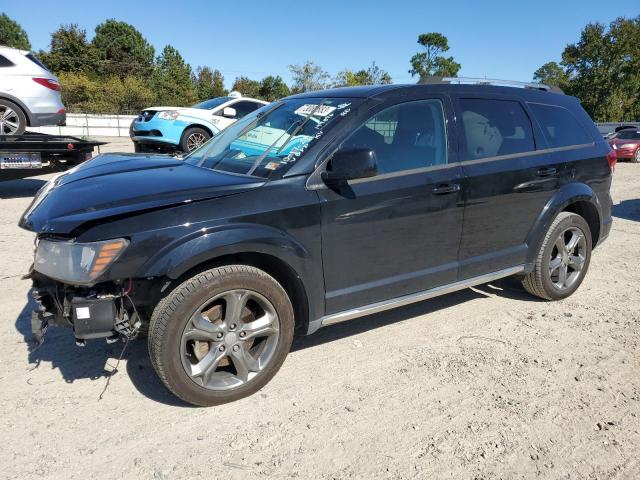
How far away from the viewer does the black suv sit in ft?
8.58

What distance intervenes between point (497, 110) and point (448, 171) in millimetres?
878

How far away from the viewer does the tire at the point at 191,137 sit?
11.4 metres

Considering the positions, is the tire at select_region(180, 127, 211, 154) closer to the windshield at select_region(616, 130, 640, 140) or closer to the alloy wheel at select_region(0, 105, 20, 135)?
the alloy wheel at select_region(0, 105, 20, 135)

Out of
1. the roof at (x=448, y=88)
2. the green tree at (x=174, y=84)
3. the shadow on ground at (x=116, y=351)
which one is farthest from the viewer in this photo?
Answer: the green tree at (x=174, y=84)

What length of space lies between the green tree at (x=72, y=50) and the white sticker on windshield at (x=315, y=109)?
57.2m

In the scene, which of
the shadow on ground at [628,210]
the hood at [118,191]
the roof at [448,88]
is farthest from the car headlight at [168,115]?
the shadow on ground at [628,210]

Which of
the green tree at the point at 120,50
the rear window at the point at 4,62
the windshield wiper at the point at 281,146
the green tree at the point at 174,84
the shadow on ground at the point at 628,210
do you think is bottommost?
the shadow on ground at the point at 628,210

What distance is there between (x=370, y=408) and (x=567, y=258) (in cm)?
265

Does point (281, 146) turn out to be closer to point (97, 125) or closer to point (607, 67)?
point (97, 125)

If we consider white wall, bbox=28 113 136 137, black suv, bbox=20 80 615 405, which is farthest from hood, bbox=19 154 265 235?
white wall, bbox=28 113 136 137

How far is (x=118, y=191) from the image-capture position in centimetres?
283

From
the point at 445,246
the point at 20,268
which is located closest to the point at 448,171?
the point at 445,246

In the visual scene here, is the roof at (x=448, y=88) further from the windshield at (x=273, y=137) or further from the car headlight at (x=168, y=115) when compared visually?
the car headlight at (x=168, y=115)

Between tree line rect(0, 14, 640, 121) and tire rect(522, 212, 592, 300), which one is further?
tree line rect(0, 14, 640, 121)
